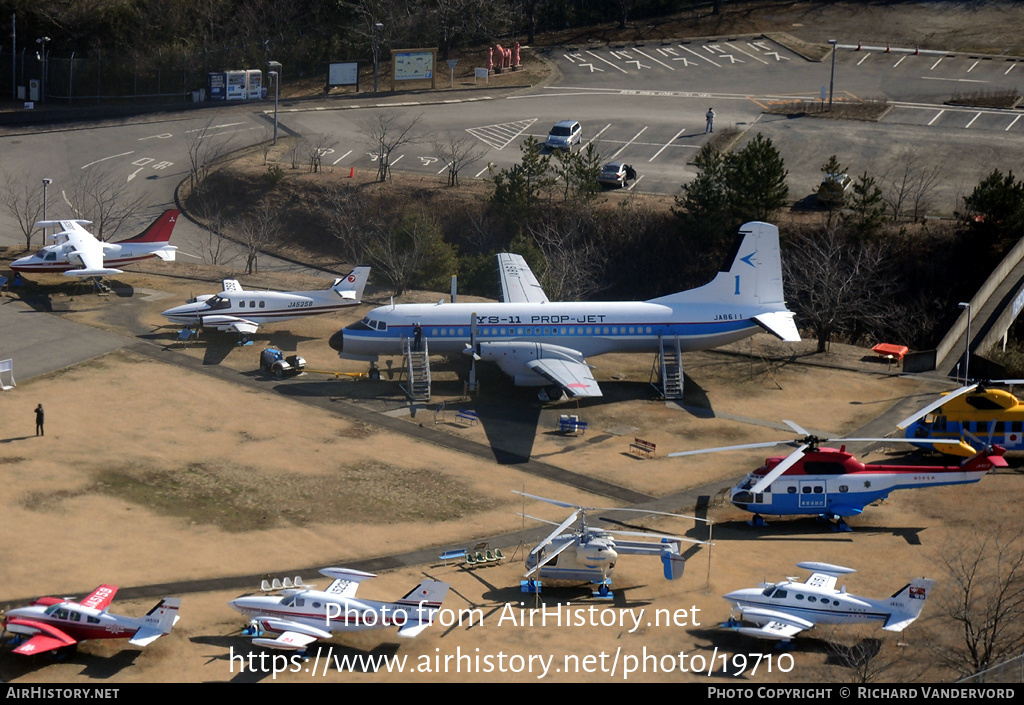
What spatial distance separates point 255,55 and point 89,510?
3404 inches

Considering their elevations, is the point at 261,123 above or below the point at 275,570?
above

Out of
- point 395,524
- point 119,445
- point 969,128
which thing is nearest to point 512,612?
point 395,524

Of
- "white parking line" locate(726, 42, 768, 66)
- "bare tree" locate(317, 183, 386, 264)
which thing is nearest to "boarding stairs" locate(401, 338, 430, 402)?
"bare tree" locate(317, 183, 386, 264)

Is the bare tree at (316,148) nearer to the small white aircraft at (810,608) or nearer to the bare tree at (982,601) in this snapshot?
the bare tree at (982,601)

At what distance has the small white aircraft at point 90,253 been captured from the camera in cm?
7775

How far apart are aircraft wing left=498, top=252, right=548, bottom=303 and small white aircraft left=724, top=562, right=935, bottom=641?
107ft

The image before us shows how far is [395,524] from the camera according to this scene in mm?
49844

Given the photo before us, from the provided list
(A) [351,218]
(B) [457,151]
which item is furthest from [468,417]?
(B) [457,151]

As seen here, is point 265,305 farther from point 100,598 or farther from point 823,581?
point 823,581

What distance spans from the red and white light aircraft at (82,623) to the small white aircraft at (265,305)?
33681 millimetres

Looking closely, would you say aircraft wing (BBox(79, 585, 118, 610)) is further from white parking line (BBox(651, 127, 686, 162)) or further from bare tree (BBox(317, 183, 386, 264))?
white parking line (BBox(651, 127, 686, 162))

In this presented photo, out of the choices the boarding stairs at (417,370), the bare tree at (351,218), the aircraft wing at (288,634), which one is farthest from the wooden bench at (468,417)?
the bare tree at (351,218)
